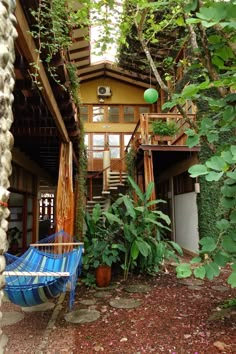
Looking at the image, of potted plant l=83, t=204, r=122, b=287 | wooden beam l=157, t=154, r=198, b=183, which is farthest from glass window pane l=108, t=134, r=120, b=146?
potted plant l=83, t=204, r=122, b=287

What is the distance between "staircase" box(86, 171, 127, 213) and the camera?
10278 mm

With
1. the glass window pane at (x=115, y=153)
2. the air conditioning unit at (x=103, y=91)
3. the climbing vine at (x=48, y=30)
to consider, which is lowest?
the climbing vine at (x=48, y=30)

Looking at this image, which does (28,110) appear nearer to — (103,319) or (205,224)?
(103,319)

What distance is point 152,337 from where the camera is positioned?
9.84 feet

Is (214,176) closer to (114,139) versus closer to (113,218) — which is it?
(113,218)

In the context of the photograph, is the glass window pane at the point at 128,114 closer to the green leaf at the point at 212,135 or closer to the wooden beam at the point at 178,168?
the wooden beam at the point at 178,168

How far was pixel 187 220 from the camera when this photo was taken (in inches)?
342

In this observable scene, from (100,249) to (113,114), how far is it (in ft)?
32.5

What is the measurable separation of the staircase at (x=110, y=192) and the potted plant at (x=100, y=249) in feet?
15.7

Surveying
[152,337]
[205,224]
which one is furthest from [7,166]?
[205,224]

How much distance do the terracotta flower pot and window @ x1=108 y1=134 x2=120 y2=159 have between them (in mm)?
9221

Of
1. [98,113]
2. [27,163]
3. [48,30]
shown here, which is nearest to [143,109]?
[98,113]

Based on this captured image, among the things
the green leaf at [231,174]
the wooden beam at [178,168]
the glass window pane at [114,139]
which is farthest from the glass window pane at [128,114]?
the green leaf at [231,174]

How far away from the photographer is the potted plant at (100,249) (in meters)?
4.83
